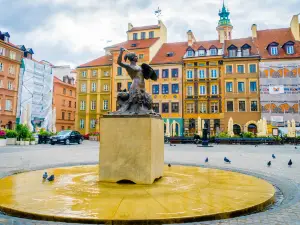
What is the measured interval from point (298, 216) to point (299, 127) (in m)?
37.3

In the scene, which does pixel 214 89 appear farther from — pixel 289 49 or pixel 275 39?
pixel 275 39

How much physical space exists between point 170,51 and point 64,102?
2401cm

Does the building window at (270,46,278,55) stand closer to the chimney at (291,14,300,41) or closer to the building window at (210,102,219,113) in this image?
the chimney at (291,14,300,41)

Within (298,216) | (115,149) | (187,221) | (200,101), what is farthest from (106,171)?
(200,101)

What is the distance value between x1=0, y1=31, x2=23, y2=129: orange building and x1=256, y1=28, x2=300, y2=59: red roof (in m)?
37.6

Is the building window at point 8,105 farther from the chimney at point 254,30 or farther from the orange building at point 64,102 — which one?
the chimney at point 254,30

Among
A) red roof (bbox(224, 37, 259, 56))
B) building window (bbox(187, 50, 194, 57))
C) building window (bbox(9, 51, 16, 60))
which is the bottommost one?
building window (bbox(9, 51, 16, 60))

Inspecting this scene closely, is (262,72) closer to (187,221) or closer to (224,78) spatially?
(224,78)

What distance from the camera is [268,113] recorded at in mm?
38656

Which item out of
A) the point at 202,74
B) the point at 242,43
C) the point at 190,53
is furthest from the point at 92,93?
the point at 242,43

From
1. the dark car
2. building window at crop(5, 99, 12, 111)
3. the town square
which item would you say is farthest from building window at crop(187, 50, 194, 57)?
building window at crop(5, 99, 12, 111)

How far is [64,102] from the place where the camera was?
5519cm

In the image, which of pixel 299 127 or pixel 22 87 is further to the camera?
pixel 22 87

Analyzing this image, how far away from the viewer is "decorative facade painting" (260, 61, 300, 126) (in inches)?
1508
